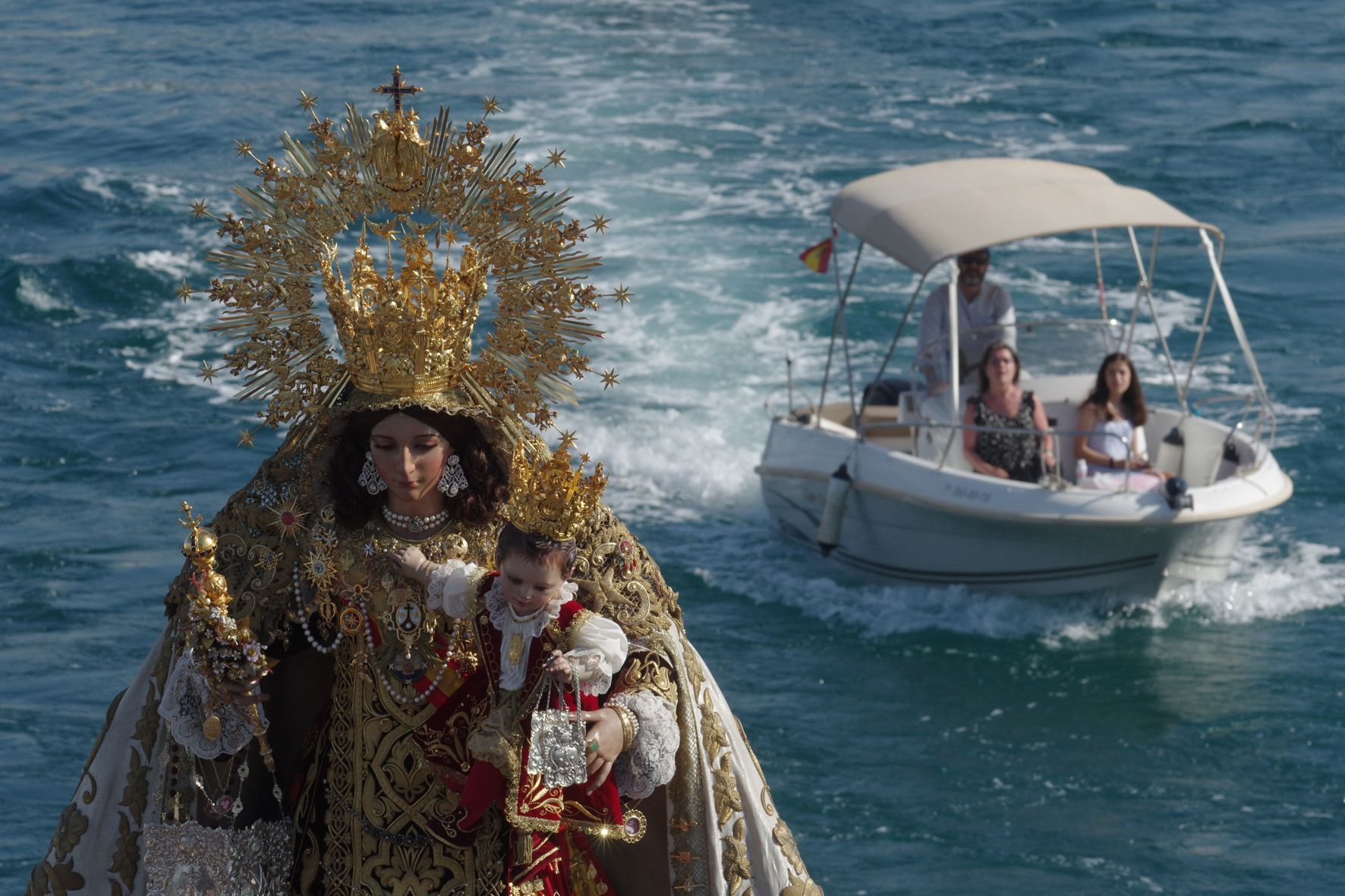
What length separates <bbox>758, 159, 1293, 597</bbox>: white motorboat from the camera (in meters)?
12.1

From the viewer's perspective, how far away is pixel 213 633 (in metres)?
4.07

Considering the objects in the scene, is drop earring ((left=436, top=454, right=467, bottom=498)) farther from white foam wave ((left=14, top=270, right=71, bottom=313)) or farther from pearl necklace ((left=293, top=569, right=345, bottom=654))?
white foam wave ((left=14, top=270, right=71, bottom=313))

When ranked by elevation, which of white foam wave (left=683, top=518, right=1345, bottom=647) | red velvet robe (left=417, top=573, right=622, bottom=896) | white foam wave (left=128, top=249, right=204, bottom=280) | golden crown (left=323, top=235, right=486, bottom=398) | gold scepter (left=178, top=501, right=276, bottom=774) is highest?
golden crown (left=323, top=235, right=486, bottom=398)

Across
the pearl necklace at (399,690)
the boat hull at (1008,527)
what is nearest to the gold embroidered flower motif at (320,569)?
the pearl necklace at (399,690)

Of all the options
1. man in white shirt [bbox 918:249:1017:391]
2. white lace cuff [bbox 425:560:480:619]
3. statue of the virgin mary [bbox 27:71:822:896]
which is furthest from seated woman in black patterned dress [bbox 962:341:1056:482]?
white lace cuff [bbox 425:560:480:619]

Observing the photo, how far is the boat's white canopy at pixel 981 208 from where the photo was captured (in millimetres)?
12133

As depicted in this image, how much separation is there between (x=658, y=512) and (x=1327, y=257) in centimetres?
979

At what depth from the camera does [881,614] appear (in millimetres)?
13125

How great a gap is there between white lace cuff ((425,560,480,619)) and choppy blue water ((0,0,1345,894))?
537cm

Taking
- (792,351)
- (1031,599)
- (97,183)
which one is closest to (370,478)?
(1031,599)

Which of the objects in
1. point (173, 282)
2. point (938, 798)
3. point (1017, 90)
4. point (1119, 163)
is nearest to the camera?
point (938, 798)

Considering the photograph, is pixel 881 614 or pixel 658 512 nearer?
pixel 881 614

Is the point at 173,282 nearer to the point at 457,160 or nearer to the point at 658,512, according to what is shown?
the point at 658,512

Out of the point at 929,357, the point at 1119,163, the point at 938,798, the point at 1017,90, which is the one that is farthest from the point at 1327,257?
the point at 938,798
